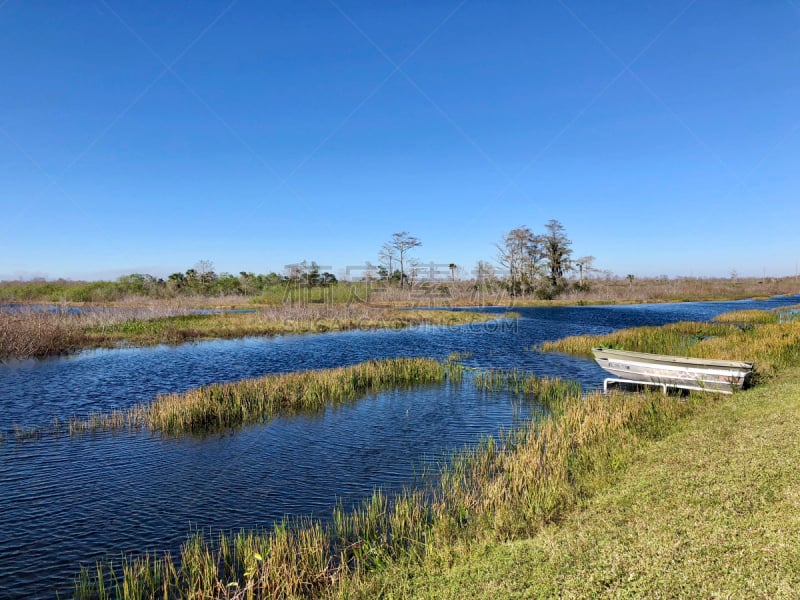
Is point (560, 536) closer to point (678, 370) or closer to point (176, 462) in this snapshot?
point (176, 462)

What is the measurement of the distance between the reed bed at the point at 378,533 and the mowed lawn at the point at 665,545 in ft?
1.98

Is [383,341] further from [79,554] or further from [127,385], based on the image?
[79,554]

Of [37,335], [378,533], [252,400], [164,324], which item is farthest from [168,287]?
[378,533]

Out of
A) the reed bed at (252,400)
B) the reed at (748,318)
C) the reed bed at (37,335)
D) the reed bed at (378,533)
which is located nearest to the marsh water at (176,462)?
the reed bed at (378,533)

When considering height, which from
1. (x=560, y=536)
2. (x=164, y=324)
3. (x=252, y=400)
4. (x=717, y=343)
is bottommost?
(x=252, y=400)

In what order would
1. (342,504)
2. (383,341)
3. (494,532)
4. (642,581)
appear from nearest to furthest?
(642,581), (494,532), (342,504), (383,341)

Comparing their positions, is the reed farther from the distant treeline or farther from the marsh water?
the distant treeline

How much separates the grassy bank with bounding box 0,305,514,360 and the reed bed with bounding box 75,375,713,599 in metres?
26.1

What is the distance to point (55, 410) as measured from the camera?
16.2 meters

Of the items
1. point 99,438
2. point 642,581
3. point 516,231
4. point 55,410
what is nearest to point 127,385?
point 55,410

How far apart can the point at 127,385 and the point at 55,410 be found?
4235 millimetres

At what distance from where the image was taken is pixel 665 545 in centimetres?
558

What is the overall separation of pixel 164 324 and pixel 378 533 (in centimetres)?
3937

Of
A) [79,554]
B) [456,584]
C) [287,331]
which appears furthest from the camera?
[287,331]
